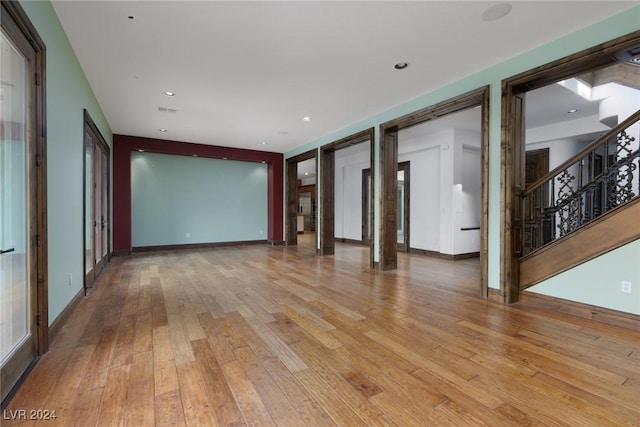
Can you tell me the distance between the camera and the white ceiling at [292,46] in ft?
8.48

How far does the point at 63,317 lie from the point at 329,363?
269cm

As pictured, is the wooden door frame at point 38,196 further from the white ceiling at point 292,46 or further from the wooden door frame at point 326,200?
the wooden door frame at point 326,200

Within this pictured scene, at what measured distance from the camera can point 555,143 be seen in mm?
6352

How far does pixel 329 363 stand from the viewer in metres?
2.11

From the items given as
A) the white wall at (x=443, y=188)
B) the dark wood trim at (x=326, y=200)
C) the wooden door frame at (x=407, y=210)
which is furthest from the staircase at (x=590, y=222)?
the dark wood trim at (x=326, y=200)

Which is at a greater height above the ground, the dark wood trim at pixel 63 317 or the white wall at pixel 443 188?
the white wall at pixel 443 188

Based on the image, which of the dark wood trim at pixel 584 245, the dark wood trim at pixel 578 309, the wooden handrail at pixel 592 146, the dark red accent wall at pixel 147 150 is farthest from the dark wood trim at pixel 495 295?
the dark red accent wall at pixel 147 150

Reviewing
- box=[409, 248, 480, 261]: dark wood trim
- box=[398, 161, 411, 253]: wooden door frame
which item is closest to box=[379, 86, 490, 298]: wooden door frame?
box=[409, 248, 480, 261]: dark wood trim

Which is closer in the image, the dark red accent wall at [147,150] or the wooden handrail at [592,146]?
the wooden handrail at [592,146]

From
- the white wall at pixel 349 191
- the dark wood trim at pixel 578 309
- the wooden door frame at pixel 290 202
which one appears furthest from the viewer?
the white wall at pixel 349 191

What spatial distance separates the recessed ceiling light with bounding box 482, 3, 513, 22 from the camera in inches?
99.7

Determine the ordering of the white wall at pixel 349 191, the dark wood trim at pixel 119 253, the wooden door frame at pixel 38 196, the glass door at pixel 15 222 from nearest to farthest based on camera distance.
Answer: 1. the glass door at pixel 15 222
2. the wooden door frame at pixel 38 196
3. the dark wood trim at pixel 119 253
4. the white wall at pixel 349 191

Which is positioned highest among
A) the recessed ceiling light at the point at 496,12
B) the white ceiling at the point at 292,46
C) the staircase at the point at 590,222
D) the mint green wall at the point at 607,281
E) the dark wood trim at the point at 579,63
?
the white ceiling at the point at 292,46

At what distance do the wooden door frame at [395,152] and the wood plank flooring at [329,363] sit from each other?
94 centimetres
